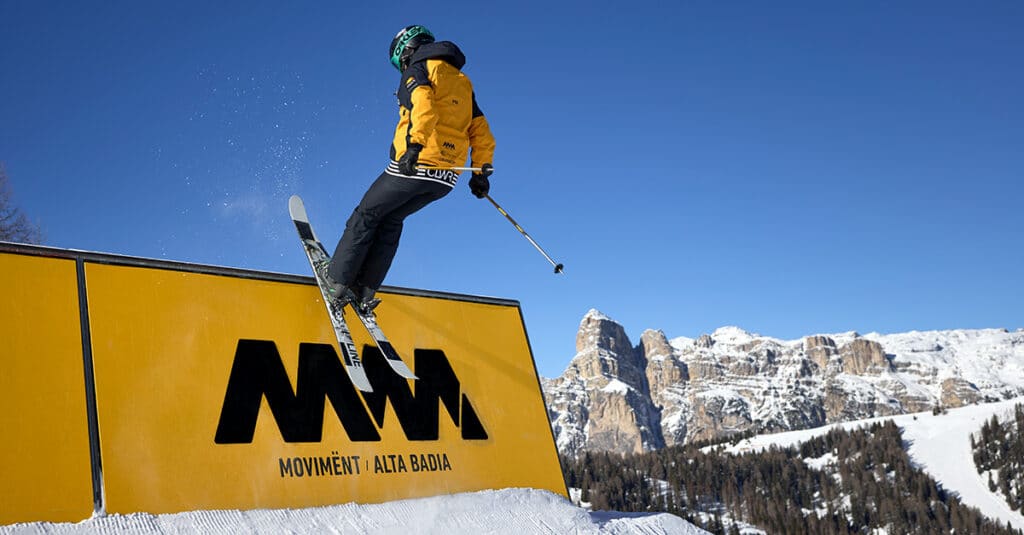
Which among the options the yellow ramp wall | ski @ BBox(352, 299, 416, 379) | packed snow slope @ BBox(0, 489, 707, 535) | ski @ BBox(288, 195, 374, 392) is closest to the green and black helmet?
ski @ BBox(288, 195, 374, 392)

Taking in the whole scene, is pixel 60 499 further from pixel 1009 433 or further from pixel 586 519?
pixel 1009 433

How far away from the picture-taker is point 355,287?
650 cm

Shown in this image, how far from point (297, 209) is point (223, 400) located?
291 centimetres

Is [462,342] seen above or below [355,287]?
below

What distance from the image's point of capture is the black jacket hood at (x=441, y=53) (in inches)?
231

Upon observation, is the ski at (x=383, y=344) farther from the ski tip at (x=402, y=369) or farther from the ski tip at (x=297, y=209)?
the ski tip at (x=297, y=209)

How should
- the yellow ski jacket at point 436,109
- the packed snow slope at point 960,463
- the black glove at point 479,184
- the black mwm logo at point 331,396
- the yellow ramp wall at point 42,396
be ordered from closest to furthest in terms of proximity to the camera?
the yellow ramp wall at point 42,396, the black mwm logo at point 331,396, the yellow ski jacket at point 436,109, the black glove at point 479,184, the packed snow slope at point 960,463

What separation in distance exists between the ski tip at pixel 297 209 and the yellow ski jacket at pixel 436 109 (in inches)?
79.7

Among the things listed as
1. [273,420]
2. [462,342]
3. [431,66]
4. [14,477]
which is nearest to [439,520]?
[273,420]

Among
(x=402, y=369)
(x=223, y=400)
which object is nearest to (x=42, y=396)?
(x=223, y=400)

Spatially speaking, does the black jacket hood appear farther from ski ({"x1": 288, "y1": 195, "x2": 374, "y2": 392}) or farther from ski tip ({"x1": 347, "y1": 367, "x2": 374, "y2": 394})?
ski tip ({"x1": 347, "y1": 367, "x2": 374, "y2": 394})

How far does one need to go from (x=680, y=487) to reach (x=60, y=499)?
180m

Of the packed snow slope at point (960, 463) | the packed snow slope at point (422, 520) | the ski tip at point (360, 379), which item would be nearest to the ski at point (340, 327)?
the ski tip at point (360, 379)

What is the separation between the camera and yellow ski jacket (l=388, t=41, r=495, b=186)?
5.73 meters
